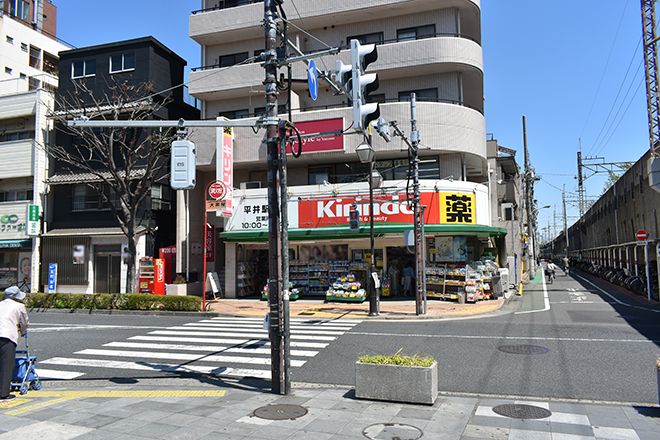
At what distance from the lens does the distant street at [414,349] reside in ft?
27.7

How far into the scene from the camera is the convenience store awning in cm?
2141

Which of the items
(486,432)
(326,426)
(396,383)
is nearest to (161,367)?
(326,426)

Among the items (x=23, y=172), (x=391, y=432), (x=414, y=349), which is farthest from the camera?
(x=23, y=172)

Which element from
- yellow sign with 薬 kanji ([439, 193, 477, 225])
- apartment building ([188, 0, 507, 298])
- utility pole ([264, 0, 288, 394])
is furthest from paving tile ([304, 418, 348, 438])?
yellow sign with 薬 kanji ([439, 193, 477, 225])

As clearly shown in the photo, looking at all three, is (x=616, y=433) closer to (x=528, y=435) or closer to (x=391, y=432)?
(x=528, y=435)

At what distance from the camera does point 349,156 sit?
24.2 meters

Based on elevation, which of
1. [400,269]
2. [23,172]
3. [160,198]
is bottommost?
[400,269]

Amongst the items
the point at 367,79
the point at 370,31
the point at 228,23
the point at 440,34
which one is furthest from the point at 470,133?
the point at 367,79

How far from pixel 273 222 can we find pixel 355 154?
1635 cm

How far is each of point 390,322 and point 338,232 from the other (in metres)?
6.84

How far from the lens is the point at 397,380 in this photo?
7.03 meters

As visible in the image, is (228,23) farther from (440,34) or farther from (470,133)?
(470,133)

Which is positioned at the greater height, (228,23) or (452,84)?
(228,23)

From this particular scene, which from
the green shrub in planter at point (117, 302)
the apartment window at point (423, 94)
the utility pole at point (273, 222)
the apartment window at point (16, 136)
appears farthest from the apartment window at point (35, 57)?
the utility pole at point (273, 222)
